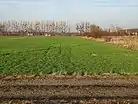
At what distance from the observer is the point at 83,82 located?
623 inches

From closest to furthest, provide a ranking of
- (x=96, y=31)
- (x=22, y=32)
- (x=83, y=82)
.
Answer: (x=83, y=82) → (x=96, y=31) → (x=22, y=32)

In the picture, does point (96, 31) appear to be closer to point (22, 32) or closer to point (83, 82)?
point (22, 32)

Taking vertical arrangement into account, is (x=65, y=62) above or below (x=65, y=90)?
below

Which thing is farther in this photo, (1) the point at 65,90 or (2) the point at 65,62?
(2) the point at 65,62

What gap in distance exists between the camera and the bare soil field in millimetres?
11039

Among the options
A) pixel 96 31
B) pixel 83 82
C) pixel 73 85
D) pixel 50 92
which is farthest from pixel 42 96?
pixel 96 31

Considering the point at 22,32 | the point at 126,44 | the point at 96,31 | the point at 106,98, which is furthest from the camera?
the point at 22,32

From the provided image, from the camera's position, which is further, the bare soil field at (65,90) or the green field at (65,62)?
the green field at (65,62)

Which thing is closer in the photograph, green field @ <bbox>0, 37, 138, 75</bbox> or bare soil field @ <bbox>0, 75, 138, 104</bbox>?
bare soil field @ <bbox>0, 75, 138, 104</bbox>

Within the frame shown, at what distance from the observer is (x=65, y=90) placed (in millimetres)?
13281

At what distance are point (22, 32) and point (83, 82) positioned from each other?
7191 inches

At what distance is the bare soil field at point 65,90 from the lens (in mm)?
11039

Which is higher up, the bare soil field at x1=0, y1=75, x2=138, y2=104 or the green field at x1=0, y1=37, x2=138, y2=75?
the bare soil field at x1=0, y1=75, x2=138, y2=104

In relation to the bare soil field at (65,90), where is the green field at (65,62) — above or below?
below
